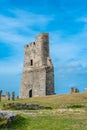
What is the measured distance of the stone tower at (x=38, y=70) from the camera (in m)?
87.8

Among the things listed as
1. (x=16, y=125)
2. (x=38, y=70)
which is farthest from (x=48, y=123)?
(x=38, y=70)

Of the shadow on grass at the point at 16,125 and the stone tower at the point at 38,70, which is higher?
the stone tower at the point at 38,70

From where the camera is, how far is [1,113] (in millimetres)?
28172

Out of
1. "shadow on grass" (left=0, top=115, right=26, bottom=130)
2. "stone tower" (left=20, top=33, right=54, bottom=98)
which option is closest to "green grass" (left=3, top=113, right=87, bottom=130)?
"shadow on grass" (left=0, top=115, right=26, bottom=130)

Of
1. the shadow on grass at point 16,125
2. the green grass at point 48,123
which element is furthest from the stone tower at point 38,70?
the shadow on grass at point 16,125

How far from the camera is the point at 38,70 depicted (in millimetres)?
90562

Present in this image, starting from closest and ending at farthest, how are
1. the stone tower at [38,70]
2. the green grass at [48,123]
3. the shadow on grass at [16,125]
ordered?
1. the green grass at [48,123]
2. the shadow on grass at [16,125]
3. the stone tower at [38,70]

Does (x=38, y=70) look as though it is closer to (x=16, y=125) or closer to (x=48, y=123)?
(x=48, y=123)

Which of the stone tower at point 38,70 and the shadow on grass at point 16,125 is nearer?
the shadow on grass at point 16,125

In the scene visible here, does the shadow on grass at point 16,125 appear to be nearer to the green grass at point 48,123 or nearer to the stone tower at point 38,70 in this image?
the green grass at point 48,123

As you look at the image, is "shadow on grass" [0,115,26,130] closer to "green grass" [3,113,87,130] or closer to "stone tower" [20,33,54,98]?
"green grass" [3,113,87,130]

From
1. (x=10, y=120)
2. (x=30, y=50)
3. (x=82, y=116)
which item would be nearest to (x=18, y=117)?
(x=10, y=120)

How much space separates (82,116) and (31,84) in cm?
6116

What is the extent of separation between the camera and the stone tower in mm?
87831
